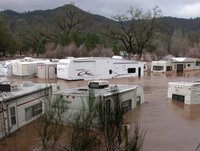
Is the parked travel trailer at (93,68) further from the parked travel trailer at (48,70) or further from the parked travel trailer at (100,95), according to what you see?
the parked travel trailer at (100,95)

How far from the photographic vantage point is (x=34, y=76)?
37.9 meters

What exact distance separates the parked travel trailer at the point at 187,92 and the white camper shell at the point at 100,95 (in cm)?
283

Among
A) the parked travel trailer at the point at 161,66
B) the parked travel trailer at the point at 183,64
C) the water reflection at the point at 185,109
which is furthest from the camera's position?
the parked travel trailer at the point at 183,64

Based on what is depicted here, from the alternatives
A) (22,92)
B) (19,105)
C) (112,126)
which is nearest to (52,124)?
(19,105)

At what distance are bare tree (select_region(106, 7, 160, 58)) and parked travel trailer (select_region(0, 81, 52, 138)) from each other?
152ft

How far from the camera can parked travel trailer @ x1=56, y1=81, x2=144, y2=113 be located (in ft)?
44.3

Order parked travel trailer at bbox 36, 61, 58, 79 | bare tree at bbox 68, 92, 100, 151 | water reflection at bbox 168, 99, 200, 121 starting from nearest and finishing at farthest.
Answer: bare tree at bbox 68, 92, 100, 151
water reflection at bbox 168, 99, 200, 121
parked travel trailer at bbox 36, 61, 58, 79

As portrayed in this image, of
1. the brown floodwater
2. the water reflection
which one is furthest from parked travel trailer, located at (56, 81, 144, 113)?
the water reflection

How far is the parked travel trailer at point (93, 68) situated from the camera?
33.7m

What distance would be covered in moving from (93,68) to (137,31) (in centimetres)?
2932

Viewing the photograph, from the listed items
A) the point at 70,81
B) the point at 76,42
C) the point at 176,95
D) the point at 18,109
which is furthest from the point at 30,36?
the point at 18,109

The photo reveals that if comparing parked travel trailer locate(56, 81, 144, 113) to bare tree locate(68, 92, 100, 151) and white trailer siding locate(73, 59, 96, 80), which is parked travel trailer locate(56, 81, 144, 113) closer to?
bare tree locate(68, 92, 100, 151)

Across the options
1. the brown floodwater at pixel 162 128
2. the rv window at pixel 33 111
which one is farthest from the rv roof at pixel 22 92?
the brown floodwater at pixel 162 128

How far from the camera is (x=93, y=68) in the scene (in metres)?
34.8
